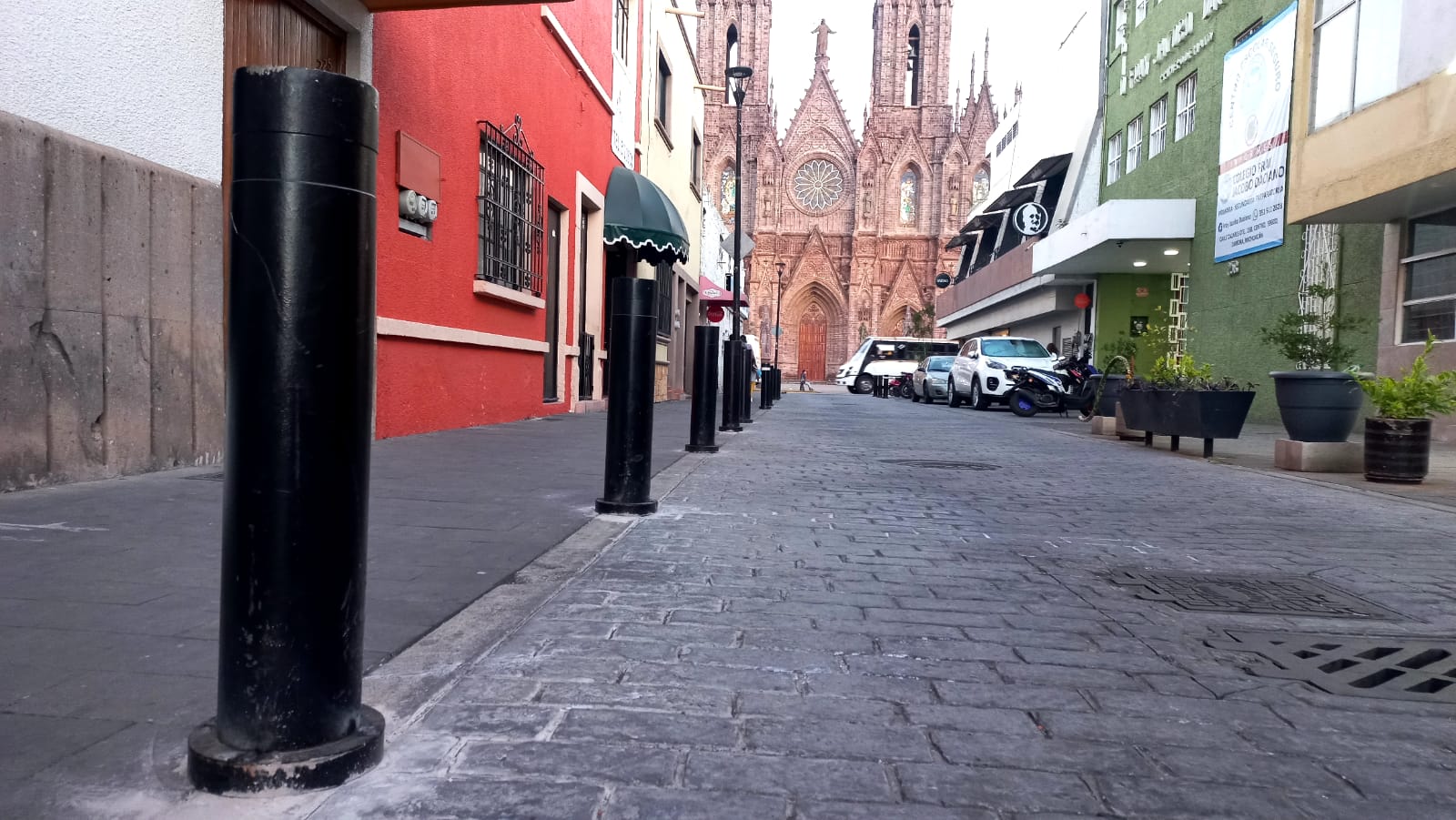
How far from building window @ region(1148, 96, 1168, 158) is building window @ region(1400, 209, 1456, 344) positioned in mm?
10636

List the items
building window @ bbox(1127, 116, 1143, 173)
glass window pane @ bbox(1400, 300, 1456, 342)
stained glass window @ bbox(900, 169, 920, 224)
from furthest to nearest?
stained glass window @ bbox(900, 169, 920, 224) < building window @ bbox(1127, 116, 1143, 173) < glass window pane @ bbox(1400, 300, 1456, 342)

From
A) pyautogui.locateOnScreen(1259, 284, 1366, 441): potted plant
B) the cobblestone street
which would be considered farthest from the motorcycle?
the cobblestone street

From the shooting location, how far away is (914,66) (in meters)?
67.9

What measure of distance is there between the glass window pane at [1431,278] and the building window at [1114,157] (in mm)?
14068

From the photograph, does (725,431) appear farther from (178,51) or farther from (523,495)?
(178,51)

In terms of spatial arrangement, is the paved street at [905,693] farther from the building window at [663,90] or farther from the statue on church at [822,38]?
the statue on church at [822,38]

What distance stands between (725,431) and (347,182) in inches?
433

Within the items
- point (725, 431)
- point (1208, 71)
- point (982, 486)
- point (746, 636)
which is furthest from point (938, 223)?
point (746, 636)

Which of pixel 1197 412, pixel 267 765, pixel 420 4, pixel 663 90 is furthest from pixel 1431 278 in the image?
pixel 267 765

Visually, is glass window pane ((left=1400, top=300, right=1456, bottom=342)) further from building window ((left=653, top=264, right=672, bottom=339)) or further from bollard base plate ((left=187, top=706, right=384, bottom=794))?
bollard base plate ((left=187, top=706, right=384, bottom=794))

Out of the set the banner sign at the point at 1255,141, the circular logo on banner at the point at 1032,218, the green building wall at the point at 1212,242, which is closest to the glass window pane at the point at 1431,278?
the green building wall at the point at 1212,242

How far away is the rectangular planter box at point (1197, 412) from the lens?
10.2 meters

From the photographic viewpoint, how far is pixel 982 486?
7.45 metres

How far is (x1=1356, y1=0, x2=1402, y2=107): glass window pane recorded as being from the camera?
11.7 metres
